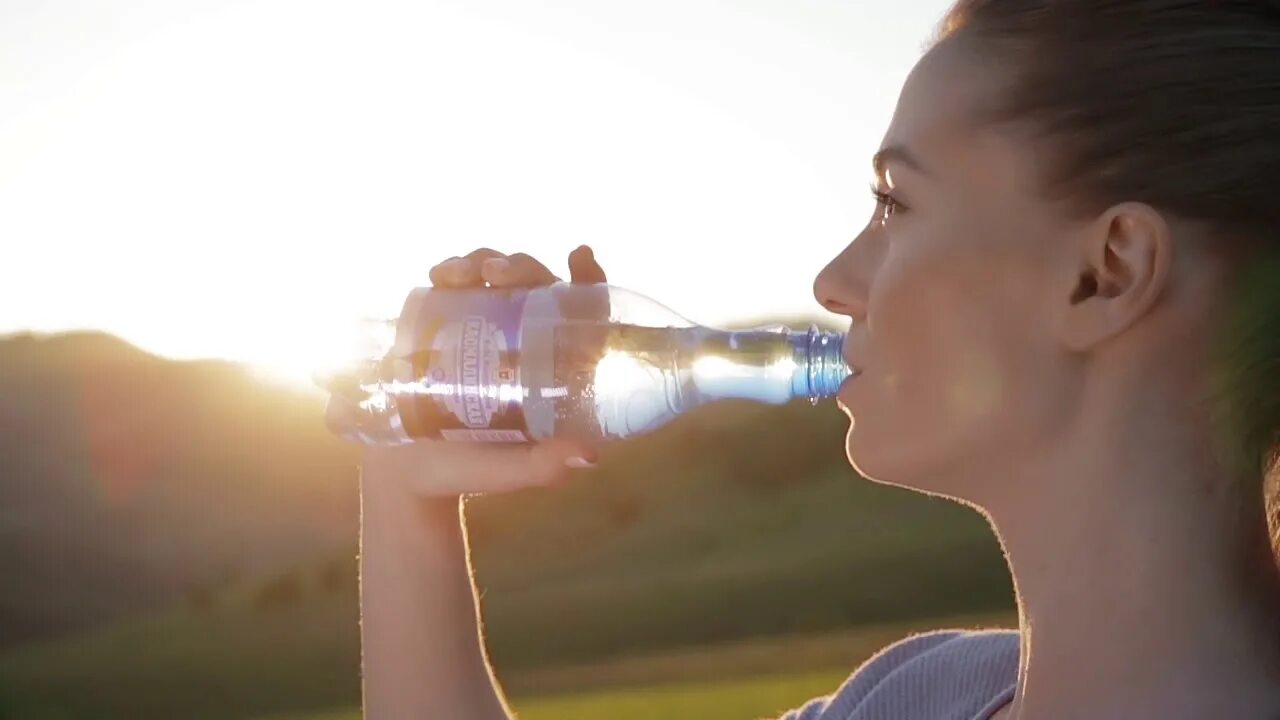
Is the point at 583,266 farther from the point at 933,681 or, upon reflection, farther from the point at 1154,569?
the point at 1154,569

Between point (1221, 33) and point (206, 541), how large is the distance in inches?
562

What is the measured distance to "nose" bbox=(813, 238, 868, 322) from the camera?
1396mm

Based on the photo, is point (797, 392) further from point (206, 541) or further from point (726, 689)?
point (206, 541)

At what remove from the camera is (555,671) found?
9492 millimetres

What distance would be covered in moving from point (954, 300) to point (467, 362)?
515 millimetres

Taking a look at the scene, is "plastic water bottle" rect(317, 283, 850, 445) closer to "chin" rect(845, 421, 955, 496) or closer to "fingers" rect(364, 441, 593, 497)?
"fingers" rect(364, 441, 593, 497)

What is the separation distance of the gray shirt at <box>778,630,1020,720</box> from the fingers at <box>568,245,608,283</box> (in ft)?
1.68

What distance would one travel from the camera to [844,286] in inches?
55.2

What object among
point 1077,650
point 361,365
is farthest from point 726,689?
point 1077,650

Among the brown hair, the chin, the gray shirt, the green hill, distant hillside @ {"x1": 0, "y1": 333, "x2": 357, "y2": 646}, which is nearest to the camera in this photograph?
the brown hair

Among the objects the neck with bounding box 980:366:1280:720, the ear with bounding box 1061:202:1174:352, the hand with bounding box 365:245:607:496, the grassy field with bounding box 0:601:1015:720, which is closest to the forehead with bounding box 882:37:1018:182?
the ear with bounding box 1061:202:1174:352

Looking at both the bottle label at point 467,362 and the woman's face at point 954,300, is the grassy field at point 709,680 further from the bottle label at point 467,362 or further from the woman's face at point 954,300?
the woman's face at point 954,300

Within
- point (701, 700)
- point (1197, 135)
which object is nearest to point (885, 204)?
point (1197, 135)

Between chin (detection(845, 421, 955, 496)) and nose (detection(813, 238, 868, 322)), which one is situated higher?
nose (detection(813, 238, 868, 322))
